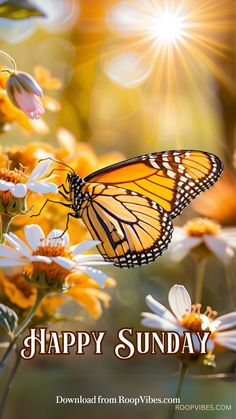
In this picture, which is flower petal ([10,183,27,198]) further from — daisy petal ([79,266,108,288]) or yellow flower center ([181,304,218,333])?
yellow flower center ([181,304,218,333])

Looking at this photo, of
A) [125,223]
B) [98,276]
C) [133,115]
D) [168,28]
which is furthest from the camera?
[133,115]

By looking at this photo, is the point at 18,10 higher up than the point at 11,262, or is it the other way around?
the point at 18,10

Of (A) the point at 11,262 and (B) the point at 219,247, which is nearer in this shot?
(A) the point at 11,262

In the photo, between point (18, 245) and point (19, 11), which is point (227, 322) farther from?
point (19, 11)

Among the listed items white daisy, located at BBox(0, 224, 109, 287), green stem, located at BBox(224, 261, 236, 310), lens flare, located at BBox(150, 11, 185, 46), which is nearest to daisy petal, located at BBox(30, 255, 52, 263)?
white daisy, located at BBox(0, 224, 109, 287)

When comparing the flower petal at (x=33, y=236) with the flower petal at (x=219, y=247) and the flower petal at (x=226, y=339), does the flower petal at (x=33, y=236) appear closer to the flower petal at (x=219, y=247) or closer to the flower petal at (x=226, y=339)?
the flower petal at (x=226, y=339)

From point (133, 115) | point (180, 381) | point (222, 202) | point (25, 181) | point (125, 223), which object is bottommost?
point (180, 381)

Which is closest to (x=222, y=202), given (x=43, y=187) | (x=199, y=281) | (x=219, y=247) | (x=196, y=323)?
(x=219, y=247)

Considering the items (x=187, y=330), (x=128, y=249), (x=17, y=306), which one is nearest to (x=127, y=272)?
(x=128, y=249)
